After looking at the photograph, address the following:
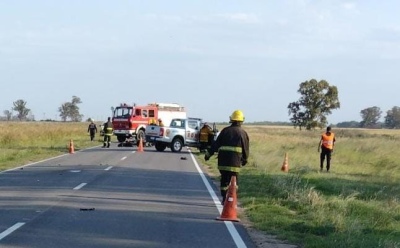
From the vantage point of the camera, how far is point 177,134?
40750 millimetres

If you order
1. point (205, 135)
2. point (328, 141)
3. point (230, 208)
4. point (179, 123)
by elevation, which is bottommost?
point (230, 208)

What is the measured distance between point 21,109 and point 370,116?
88948 mm

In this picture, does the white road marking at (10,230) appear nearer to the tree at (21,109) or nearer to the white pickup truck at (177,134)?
the white pickup truck at (177,134)

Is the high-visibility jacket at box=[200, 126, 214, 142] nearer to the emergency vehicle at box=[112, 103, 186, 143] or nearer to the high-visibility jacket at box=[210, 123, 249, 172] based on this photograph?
the emergency vehicle at box=[112, 103, 186, 143]

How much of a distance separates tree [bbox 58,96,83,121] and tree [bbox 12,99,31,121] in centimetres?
930

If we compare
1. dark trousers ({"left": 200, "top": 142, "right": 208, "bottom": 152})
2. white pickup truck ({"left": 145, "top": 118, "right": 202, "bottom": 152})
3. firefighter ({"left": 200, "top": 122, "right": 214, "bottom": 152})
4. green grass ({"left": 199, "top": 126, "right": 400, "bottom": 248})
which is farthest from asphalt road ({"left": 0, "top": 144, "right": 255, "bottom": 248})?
white pickup truck ({"left": 145, "top": 118, "right": 202, "bottom": 152})

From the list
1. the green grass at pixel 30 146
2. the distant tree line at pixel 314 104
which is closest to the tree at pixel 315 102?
the distant tree line at pixel 314 104

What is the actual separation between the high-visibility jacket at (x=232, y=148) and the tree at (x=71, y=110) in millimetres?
167831

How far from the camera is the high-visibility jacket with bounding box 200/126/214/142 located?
128ft

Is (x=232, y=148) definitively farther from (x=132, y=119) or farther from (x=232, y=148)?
(x=132, y=119)

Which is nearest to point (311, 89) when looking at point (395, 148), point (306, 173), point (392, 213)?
point (395, 148)

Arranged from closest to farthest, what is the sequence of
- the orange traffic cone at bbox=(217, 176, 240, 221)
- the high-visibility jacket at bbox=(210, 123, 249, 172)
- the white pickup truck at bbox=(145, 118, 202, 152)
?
the orange traffic cone at bbox=(217, 176, 240, 221), the high-visibility jacket at bbox=(210, 123, 249, 172), the white pickup truck at bbox=(145, 118, 202, 152)

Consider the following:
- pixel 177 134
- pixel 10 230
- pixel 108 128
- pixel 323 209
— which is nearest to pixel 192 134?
pixel 177 134

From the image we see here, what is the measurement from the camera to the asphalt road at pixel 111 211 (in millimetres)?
10750
